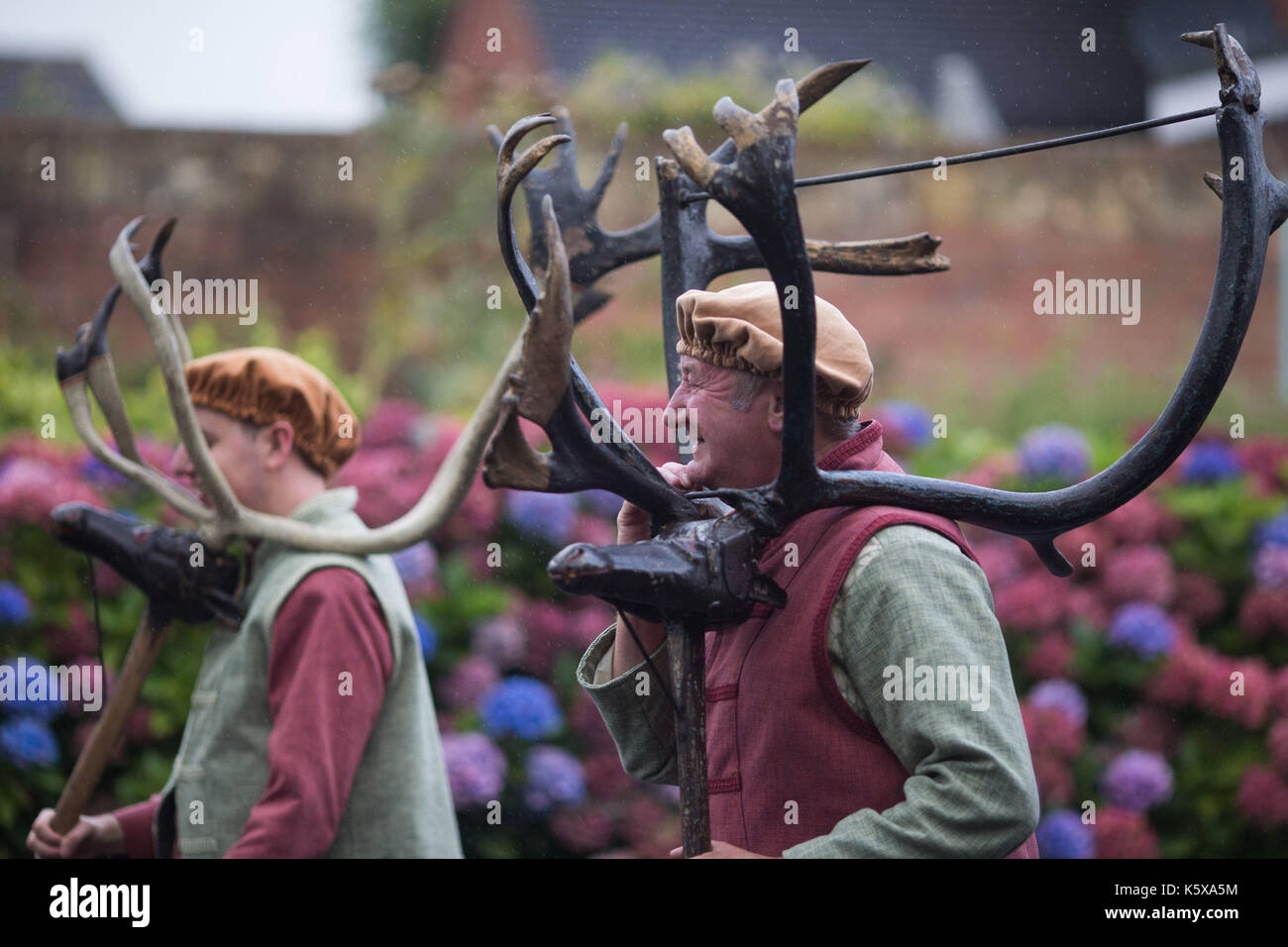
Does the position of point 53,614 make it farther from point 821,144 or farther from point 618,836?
point 821,144

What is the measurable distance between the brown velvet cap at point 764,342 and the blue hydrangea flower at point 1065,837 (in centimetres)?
299

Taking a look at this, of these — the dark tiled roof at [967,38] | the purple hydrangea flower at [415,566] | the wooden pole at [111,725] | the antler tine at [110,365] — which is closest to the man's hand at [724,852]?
the wooden pole at [111,725]

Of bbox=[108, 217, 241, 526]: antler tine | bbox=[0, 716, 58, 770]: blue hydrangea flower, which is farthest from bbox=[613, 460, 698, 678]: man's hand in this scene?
bbox=[0, 716, 58, 770]: blue hydrangea flower

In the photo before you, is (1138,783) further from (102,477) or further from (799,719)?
(102,477)

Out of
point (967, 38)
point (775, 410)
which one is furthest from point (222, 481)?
point (967, 38)

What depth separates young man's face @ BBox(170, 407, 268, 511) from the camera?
2.81 m

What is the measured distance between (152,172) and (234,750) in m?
A: 7.44

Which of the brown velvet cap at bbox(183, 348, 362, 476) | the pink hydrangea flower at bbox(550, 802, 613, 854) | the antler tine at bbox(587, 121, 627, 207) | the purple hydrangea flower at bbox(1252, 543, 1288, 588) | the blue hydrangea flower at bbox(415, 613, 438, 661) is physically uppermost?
the antler tine at bbox(587, 121, 627, 207)

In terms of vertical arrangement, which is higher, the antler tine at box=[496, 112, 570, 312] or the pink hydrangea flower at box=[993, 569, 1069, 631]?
the antler tine at box=[496, 112, 570, 312]

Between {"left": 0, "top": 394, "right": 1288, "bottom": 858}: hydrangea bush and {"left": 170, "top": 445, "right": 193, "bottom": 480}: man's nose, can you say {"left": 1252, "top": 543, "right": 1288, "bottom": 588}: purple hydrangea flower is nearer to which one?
{"left": 0, "top": 394, "right": 1288, "bottom": 858}: hydrangea bush

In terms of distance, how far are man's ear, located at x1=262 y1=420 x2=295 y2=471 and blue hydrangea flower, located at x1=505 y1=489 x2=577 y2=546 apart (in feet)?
6.06

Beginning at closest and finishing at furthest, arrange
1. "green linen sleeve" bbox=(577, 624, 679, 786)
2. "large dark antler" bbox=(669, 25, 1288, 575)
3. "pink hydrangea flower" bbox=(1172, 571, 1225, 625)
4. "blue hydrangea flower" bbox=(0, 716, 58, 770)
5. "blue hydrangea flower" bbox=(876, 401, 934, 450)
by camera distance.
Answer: "large dark antler" bbox=(669, 25, 1288, 575)
"green linen sleeve" bbox=(577, 624, 679, 786)
"blue hydrangea flower" bbox=(0, 716, 58, 770)
"pink hydrangea flower" bbox=(1172, 571, 1225, 625)
"blue hydrangea flower" bbox=(876, 401, 934, 450)

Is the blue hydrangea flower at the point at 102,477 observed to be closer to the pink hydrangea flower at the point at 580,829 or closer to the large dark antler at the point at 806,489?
the pink hydrangea flower at the point at 580,829

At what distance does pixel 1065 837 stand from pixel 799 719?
3.00 meters
